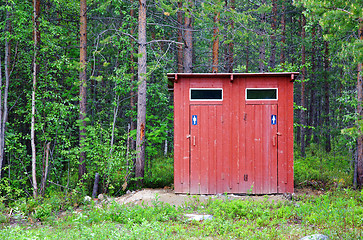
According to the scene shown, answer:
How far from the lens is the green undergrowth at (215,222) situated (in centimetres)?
555

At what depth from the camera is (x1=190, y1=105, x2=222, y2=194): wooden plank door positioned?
29.8 ft

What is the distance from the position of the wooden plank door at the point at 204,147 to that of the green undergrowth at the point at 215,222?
89 centimetres

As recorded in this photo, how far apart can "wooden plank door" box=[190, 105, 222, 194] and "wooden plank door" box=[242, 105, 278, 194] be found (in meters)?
0.80

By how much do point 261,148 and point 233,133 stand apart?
0.83 m

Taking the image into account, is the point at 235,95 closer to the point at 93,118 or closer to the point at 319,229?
the point at 319,229

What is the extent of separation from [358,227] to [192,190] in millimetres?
4178

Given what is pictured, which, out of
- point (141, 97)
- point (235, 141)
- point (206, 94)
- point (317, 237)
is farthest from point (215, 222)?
point (141, 97)

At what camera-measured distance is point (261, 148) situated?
357 inches

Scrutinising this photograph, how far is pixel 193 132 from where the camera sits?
916 cm

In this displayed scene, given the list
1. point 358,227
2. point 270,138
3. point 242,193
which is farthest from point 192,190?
point 358,227

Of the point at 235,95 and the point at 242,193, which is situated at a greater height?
the point at 235,95

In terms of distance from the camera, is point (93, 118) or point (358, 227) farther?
point (93, 118)

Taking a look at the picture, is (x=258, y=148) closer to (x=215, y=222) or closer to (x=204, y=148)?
(x=204, y=148)

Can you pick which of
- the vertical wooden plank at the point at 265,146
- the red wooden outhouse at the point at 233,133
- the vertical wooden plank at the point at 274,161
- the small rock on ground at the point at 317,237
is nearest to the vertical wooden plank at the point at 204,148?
the red wooden outhouse at the point at 233,133
